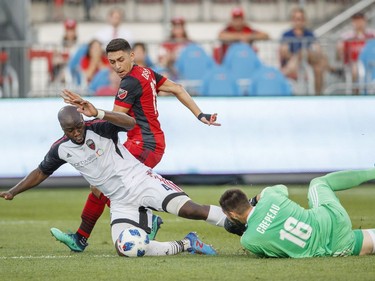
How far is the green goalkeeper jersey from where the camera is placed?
10203mm

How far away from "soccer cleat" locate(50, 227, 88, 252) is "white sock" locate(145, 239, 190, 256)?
1149 mm

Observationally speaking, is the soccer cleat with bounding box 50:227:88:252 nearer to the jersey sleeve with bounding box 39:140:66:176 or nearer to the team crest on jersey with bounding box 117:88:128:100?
the jersey sleeve with bounding box 39:140:66:176

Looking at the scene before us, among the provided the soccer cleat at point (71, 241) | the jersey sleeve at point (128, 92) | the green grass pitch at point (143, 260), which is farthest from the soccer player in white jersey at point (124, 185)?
the soccer cleat at point (71, 241)

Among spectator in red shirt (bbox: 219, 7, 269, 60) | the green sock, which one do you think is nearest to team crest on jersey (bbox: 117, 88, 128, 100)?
the green sock

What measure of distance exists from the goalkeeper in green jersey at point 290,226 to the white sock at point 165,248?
1.02m

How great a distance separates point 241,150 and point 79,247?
7251 millimetres

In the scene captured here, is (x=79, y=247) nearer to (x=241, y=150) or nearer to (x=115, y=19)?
(x=241, y=150)

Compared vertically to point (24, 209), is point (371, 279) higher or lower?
higher

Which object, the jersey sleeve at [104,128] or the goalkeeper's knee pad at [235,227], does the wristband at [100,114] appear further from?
the goalkeeper's knee pad at [235,227]

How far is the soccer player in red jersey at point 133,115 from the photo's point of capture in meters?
11.9

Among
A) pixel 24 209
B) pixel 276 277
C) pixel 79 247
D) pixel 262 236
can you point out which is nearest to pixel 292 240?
pixel 262 236

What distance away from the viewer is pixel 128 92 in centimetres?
1190

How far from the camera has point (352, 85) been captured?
2291 cm

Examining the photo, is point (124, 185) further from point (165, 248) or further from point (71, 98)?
point (71, 98)
